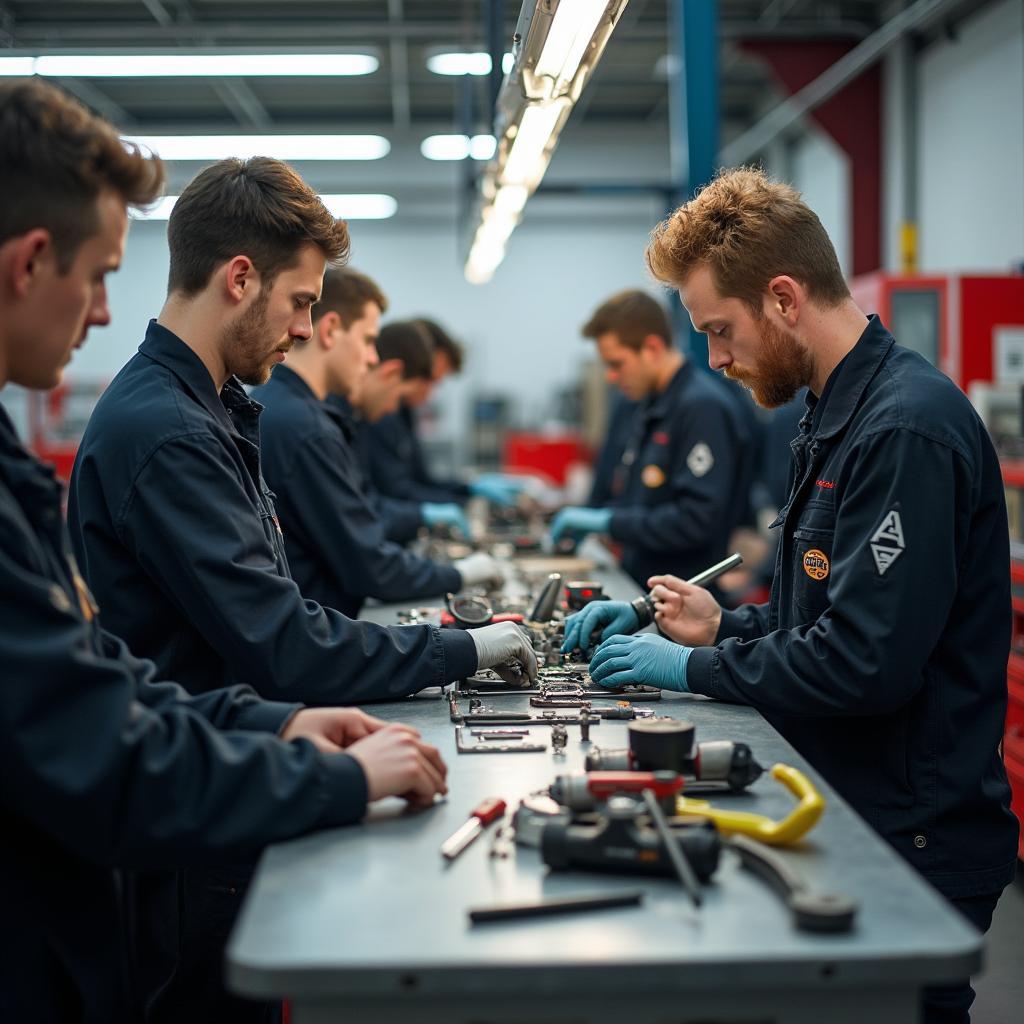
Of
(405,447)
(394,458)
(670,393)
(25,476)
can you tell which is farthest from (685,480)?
(25,476)

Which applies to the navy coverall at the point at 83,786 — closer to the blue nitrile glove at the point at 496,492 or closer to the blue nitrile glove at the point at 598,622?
the blue nitrile glove at the point at 598,622

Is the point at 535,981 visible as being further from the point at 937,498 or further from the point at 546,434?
the point at 546,434

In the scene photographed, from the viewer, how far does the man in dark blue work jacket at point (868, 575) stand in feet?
4.98

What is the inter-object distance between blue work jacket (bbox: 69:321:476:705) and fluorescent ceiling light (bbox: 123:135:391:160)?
8.14 m

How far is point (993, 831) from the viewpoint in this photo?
1.60m

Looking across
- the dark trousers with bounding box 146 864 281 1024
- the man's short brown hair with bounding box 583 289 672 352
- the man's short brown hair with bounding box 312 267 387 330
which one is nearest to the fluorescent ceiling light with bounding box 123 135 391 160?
the man's short brown hair with bounding box 583 289 672 352

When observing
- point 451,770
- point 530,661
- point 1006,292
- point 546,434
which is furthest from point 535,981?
point 546,434

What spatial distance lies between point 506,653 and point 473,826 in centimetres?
64

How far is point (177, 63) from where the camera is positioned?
6.95 m

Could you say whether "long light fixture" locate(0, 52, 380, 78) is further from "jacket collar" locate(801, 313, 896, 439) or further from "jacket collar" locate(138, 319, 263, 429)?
"jacket collar" locate(801, 313, 896, 439)

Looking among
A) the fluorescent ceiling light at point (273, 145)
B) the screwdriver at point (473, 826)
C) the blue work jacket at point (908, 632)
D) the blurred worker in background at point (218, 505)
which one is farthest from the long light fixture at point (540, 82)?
the fluorescent ceiling light at point (273, 145)

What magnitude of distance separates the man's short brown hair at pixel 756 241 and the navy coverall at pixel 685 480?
75.7 inches

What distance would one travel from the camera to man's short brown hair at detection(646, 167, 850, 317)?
5.76 feet

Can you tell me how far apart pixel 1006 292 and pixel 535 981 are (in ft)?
16.2
